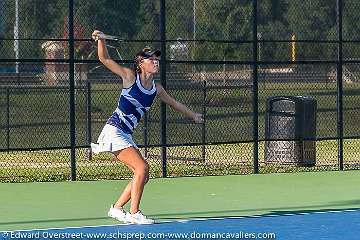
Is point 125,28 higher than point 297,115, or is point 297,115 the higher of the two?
point 125,28

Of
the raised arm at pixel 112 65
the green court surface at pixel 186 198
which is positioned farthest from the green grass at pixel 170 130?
the raised arm at pixel 112 65

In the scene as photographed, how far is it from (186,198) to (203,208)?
1.11 meters

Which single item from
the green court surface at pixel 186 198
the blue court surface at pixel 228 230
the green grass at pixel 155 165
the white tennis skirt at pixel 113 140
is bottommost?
the blue court surface at pixel 228 230

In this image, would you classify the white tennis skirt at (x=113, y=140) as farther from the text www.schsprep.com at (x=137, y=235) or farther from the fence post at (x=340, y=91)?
the fence post at (x=340, y=91)

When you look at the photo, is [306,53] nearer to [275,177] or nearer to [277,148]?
[277,148]

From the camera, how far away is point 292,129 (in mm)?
19188

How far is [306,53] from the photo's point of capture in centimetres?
2167

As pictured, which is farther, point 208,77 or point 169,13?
point 208,77

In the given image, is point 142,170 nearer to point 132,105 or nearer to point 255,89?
point 132,105

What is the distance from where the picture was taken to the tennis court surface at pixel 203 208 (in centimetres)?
1143

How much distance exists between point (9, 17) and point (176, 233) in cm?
827

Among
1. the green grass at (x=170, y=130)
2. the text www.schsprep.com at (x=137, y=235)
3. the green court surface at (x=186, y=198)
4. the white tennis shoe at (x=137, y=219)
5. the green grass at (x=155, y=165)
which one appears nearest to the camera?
the text www.schsprep.com at (x=137, y=235)

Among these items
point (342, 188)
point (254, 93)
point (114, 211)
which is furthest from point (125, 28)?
point (114, 211)

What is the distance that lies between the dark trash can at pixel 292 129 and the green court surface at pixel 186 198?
1136 millimetres
